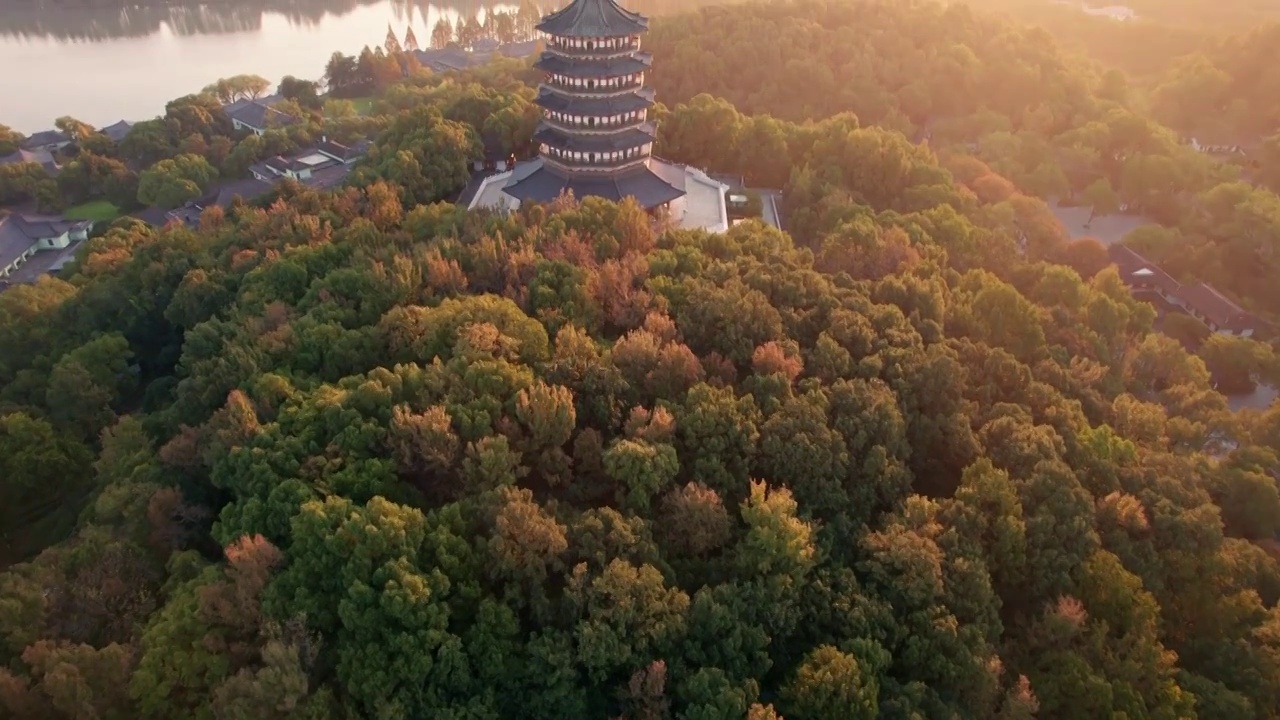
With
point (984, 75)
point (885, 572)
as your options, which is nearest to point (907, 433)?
point (885, 572)

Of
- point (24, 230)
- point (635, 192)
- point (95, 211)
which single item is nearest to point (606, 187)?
point (635, 192)

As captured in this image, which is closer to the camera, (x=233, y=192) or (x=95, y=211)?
(x=233, y=192)

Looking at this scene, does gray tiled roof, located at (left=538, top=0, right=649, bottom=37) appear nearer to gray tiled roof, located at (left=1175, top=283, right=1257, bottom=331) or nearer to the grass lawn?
gray tiled roof, located at (left=1175, top=283, right=1257, bottom=331)

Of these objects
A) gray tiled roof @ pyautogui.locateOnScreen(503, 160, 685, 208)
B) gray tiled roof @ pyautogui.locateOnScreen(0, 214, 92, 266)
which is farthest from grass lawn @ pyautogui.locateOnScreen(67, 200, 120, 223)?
gray tiled roof @ pyautogui.locateOnScreen(503, 160, 685, 208)

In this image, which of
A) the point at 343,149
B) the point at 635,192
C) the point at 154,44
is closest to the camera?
the point at 635,192

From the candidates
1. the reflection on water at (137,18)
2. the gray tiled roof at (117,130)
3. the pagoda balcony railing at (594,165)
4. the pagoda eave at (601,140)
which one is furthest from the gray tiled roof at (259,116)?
the reflection on water at (137,18)

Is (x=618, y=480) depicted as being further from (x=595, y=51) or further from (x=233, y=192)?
(x=233, y=192)

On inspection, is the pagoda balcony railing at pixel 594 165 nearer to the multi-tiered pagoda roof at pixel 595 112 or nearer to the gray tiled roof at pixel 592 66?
the multi-tiered pagoda roof at pixel 595 112
